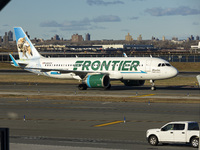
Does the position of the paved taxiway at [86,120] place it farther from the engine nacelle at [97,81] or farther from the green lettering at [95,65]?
the green lettering at [95,65]

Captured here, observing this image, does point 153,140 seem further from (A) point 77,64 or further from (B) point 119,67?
(A) point 77,64

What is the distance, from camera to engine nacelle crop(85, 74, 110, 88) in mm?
65500

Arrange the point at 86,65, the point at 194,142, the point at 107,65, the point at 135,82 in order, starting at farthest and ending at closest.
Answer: the point at 86,65
the point at 135,82
the point at 107,65
the point at 194,142

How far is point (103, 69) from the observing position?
2702 inches

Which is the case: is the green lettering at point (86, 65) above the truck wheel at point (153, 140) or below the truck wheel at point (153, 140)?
above

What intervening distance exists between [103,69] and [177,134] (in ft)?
136

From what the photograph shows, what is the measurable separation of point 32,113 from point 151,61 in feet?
85.4

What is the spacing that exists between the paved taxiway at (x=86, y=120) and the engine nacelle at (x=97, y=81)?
1002 cm

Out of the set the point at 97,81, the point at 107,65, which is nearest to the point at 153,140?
the point at 97,81

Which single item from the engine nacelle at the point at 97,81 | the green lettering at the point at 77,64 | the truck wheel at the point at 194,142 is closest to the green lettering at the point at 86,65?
the green lettering at the point at 77,64

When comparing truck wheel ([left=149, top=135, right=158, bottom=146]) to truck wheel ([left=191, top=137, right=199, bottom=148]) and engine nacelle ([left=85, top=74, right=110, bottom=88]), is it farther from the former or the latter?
engine nacelle ([left=85, top=74, right=110, bottom=88])

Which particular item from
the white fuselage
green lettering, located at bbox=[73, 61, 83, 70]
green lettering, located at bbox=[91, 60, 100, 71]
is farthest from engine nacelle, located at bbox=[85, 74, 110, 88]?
green lettering, located at bbox=[73, 61, 83, 70]

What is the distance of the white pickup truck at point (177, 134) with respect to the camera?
1074 inches

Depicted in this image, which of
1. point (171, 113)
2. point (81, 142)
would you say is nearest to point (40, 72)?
point (171, 113)
